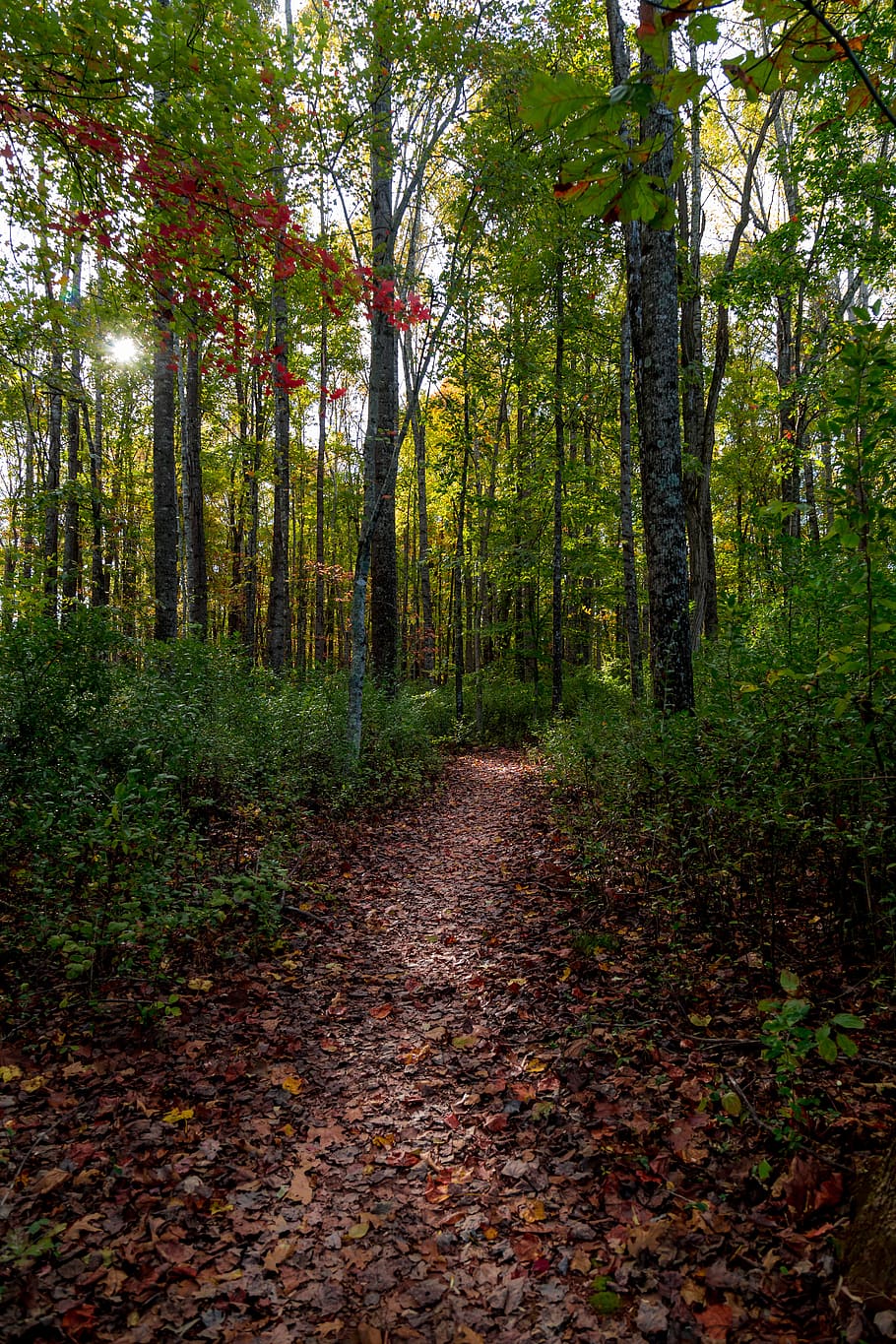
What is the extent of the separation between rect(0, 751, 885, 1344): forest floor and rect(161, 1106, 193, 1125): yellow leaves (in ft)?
0.04

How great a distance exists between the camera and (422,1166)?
2.86 metres

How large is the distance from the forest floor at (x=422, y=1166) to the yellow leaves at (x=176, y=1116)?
0.01 metres

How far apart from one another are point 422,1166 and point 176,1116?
1224 millimetres

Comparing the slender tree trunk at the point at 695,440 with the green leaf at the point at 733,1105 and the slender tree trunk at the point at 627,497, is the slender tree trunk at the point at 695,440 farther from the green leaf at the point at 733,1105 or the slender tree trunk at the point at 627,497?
the green leaf at the point at 733,1105

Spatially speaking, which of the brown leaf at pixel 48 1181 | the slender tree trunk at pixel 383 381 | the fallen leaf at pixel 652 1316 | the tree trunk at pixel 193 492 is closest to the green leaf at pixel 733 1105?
the fallen leaf at pixel 652 1316

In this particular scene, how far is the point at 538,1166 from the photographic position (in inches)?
108

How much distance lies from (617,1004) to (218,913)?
2.62 metres

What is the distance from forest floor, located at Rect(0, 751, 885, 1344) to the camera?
2.09 meters

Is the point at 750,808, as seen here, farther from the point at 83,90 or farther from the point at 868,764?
the point at 83,90

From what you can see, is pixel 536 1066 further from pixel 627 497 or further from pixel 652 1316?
pixel 627 497

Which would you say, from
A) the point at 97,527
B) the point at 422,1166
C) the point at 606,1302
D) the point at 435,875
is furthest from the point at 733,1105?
the point at 97,527

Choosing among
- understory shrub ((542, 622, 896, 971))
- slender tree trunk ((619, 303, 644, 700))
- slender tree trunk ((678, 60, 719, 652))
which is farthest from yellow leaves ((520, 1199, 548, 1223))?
slender tree trunk ((678, 60, 719, 652))

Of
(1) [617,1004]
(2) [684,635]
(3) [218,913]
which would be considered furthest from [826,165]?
(3) [218,913]

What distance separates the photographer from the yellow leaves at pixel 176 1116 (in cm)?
300
